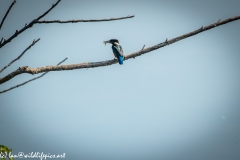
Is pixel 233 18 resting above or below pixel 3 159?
above

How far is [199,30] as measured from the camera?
2.26 meters

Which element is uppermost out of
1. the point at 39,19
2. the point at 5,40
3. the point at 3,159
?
the point at 39,19

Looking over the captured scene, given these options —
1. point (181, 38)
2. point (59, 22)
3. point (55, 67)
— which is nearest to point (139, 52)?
point (181, 38)

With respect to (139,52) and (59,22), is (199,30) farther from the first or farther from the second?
(59,22)

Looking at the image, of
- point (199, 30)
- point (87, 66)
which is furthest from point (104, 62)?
point (199, 30)

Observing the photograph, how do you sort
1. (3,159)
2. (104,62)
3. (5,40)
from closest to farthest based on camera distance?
1. (5,40)
2. (3,159)
3. (104,62)

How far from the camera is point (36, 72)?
7.36 feet

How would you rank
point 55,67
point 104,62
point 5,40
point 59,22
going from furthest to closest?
point 104,62 < point 55,67 < point 59,22 < point 5,40

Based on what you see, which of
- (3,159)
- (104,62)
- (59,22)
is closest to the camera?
(59,22)

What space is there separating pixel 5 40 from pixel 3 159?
809mm

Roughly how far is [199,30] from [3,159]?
1.67 metres

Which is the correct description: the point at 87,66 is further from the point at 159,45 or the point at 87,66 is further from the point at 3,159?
the point at 3,159

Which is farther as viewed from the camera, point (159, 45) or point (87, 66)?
point (159, 45)

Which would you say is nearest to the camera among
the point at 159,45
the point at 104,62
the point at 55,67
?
the point at 55,67
